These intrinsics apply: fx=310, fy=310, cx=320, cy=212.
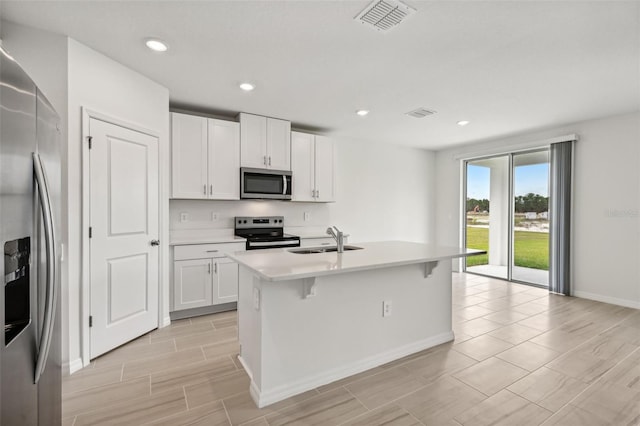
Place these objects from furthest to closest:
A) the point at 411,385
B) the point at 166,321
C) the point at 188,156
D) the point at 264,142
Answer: the point at 264,142 < the point at 188,156 < the point at 166,321 < the point at 411,385

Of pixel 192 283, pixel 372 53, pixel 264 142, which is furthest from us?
pixel 264 142

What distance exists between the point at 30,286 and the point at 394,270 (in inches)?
87.4

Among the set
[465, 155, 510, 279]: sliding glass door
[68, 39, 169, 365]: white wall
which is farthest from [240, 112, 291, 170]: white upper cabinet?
[465, 155, 510, 279]: sliding glass door

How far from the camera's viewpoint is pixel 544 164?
4.90 meters

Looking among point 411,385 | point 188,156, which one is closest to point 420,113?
point 188,156

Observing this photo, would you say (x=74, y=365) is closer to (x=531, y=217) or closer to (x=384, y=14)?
(x=384, y=14)

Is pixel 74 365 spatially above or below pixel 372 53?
below

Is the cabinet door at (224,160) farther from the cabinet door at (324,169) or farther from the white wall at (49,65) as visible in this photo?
the white wall at (49,65)

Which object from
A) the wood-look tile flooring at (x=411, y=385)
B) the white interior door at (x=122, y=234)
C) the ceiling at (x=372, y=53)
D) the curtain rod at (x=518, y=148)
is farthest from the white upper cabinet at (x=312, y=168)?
the curtain rod at (x=518, y=148)

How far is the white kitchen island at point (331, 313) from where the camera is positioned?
200cm

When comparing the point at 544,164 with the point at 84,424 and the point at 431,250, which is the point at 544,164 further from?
the point at 84,424

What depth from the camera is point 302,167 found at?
450 centimetres

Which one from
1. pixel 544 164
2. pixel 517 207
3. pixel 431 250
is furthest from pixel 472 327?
pixel 544 164

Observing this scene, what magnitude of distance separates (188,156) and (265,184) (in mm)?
986
